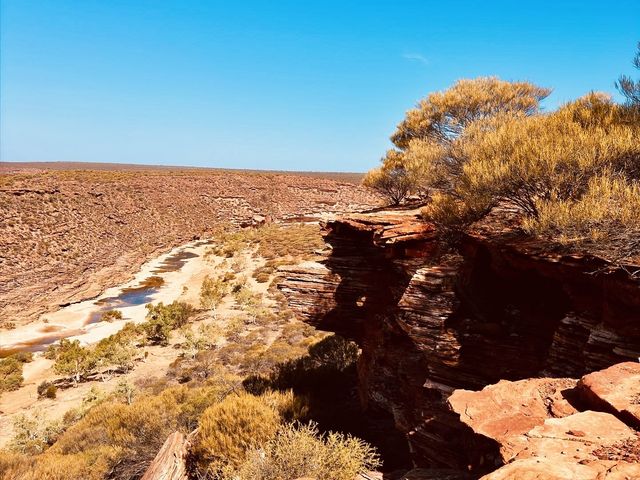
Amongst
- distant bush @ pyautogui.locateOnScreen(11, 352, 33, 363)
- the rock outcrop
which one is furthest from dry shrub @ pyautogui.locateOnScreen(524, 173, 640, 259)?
distant bush @ pyautogui.locateOnScreen(11, 352, 33, 363)

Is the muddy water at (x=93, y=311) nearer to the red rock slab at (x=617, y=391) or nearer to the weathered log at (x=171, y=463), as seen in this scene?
the weathered log at (x=171, y=463)

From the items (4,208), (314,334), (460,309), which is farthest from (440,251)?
(4,208)

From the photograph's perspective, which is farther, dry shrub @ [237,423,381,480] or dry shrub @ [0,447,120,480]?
dry shrub @ [0,447,120,480]

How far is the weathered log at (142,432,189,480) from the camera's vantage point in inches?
320

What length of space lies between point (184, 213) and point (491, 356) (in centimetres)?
6219

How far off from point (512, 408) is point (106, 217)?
55486 millimetres

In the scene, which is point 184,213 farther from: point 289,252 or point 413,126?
point 413,126

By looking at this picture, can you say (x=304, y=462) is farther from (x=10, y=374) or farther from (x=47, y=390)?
(x=10, y=374)

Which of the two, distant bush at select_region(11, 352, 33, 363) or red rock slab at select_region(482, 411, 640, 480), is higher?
red rock slab at select_region(482, 411, 640, 480)

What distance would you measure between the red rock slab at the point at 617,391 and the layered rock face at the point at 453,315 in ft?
1.43

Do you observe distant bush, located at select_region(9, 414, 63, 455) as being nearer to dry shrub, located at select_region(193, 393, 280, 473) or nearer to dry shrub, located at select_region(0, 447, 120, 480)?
dry shrub, located at select_region(0, 447, 120, 480)

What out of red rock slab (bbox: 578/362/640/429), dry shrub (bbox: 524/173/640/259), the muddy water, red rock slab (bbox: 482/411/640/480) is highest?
dry shrub (bbox: 524/173/640/259)

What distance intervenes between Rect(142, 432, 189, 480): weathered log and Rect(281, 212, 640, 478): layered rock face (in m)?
4.52

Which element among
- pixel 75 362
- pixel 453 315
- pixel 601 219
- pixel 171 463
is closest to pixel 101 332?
pixel 75 362
